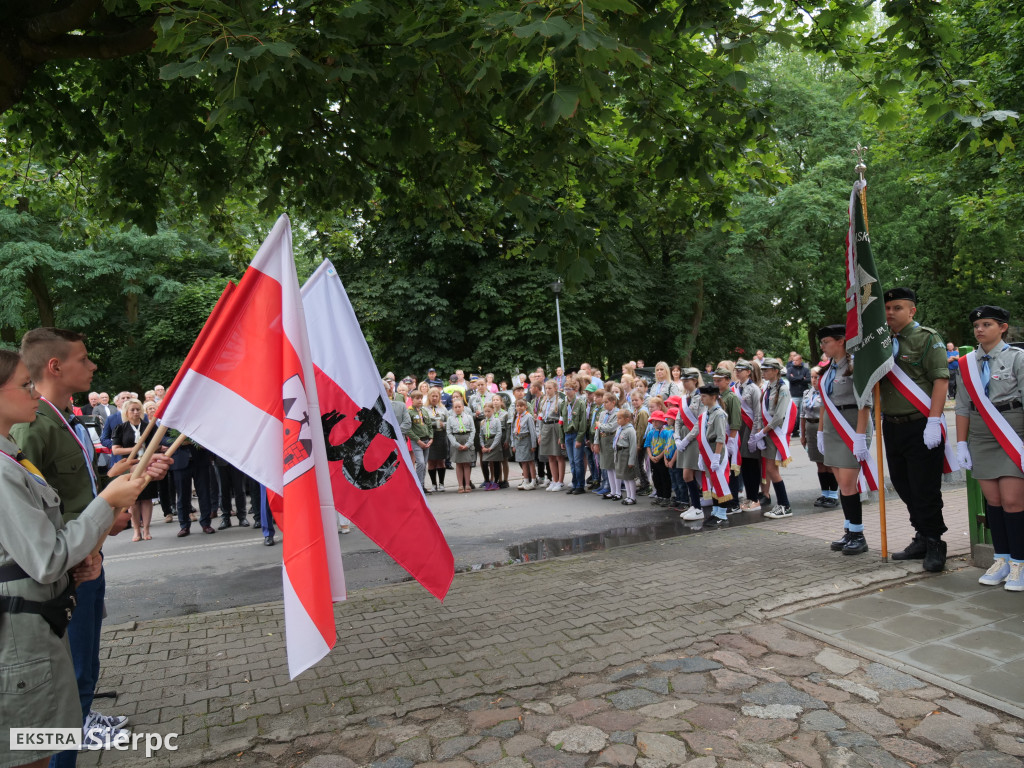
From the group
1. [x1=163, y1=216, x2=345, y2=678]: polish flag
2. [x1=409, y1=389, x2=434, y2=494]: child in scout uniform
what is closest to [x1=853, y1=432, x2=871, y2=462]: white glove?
[x1=163, y1=216, x2=345, y2=678]: polish flag

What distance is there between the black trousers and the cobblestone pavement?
42cm

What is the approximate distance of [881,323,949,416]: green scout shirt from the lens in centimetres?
607

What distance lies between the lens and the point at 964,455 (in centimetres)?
575

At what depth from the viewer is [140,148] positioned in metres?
6.77

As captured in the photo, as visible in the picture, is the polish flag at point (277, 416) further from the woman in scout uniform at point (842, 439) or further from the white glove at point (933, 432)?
the woman in scout uniform at point (842, 439)

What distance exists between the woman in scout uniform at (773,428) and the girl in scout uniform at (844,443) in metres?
2.06

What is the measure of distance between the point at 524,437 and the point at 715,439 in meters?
5.24

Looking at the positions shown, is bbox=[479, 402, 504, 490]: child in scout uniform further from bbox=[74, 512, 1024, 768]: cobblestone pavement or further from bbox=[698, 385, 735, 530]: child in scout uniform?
bbox=[74, 512, 1024, 768]: cobblestone pavement

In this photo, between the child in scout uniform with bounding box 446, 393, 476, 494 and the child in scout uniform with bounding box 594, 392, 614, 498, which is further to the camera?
the child in scout uniform with bounding box 446, 393, 476, 494

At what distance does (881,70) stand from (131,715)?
7.67 meters

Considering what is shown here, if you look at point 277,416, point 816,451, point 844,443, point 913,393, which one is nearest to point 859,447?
point 844,443

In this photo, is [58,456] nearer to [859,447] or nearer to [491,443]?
[859,447]

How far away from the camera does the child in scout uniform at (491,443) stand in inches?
549

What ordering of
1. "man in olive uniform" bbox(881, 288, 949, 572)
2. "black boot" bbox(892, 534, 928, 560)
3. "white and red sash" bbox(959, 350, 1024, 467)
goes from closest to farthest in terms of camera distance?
"white and red sash" bbox(959, 350, 1024, 467) < "man in olive uniform" bbox(881, 288, 949, 572) < "black boot" bbox(892, 534, 928, 560)
